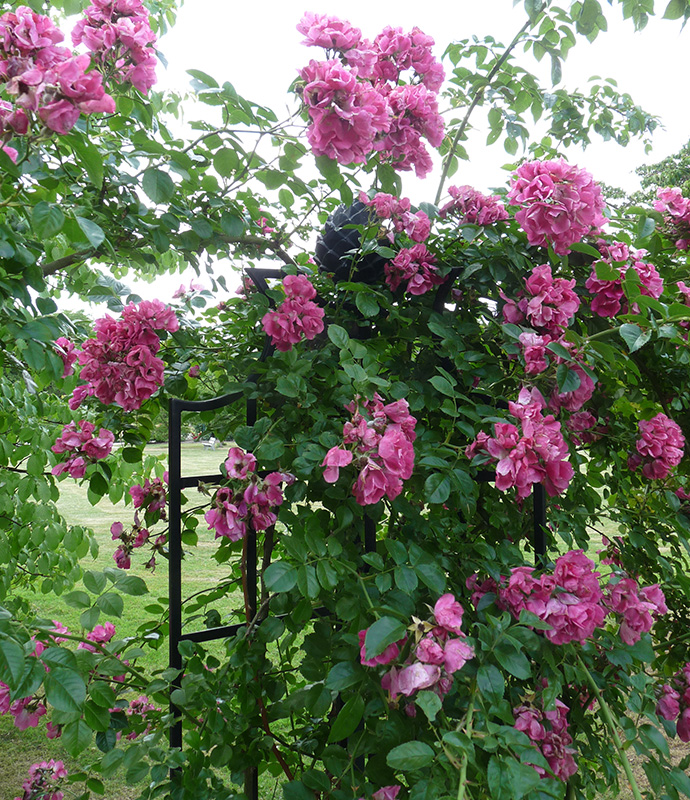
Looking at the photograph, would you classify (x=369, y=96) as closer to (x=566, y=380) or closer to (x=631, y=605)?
(x=566, y=380)

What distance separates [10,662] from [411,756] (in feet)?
1.64

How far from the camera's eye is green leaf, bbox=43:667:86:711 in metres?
0.82

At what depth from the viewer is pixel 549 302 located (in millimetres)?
1115

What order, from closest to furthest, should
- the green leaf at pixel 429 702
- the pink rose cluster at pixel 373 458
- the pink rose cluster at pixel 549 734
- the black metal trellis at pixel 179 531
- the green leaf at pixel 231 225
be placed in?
1. the green leaf at pixel 429 702
2. the pink rose cluster at pixel 373 458
3. the pink rose cluster at pixel 549 734
4. the green leaf at pixel 231 225
5. the black metal trellis at pixel 179 531

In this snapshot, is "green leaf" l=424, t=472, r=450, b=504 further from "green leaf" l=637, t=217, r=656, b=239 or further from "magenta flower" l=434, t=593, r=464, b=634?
"green leaf" l=637, t=217, r=656, b=239

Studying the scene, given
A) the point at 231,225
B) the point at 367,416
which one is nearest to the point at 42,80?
the point at 231,225

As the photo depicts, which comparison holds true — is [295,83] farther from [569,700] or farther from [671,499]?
[569,700]

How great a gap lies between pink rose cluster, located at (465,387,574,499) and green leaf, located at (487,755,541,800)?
0.36 metres

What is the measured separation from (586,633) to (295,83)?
0.99 metres

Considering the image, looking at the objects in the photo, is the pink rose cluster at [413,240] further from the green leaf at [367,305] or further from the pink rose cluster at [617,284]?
the pink rose cluster at [617,284]

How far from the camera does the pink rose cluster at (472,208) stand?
3.88 feet

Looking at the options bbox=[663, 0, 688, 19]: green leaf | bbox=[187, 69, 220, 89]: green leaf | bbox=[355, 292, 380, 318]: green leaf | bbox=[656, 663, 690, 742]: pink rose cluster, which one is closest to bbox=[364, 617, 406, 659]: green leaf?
bbox=[355, 292, 380, 318]: green leaf

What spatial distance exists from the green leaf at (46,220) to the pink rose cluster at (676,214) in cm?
123

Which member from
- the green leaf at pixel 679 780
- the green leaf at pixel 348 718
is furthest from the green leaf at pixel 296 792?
the green leaf at pixel 679 780
